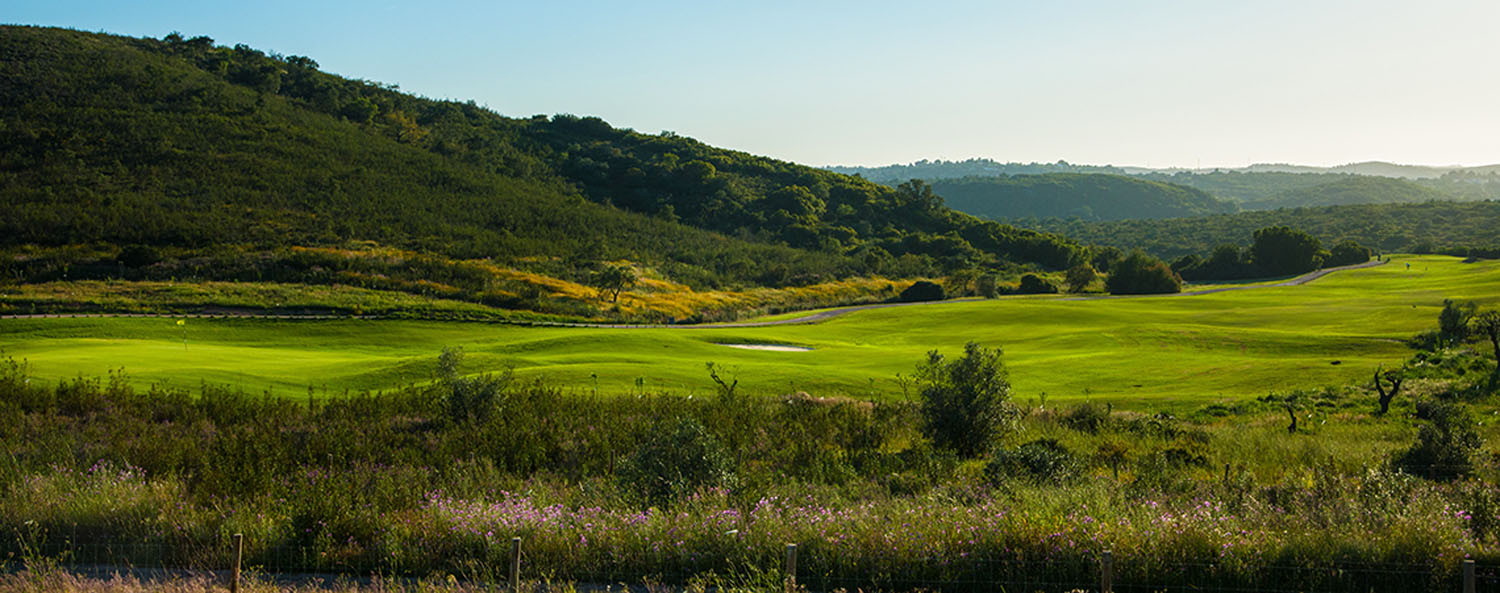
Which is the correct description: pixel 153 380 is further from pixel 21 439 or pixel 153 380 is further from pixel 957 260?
pixel 957 260

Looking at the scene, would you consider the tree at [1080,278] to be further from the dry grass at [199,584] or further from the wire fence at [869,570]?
the dry grass at [199,584]

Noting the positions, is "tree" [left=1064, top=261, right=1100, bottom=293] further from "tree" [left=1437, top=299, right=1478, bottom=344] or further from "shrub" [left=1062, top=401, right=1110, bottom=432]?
"shrub" [left=1062, top=401, right=1110, bottom=432]

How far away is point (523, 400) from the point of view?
Result: 18.1 meters

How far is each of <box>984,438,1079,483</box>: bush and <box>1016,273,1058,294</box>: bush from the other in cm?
8104

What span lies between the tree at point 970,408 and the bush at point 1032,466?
103 inches

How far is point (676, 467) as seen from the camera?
36.1 feet

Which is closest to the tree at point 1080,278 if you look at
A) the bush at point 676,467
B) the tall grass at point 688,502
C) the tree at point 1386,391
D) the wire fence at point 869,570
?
the tree at point 1386,391

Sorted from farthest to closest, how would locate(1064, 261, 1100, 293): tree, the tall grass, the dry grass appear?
locate(1064, 261, 1100, 293): tree → the tall grass → the dry grass

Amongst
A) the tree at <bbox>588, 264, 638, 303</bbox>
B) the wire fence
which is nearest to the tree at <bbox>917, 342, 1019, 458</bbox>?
the wire fence

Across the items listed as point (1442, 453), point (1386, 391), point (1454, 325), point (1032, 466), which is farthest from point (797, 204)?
point (1032, 466)

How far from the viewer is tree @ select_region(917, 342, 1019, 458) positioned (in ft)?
50.8

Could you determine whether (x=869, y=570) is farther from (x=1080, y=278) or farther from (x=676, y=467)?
(x=1080, y=278)

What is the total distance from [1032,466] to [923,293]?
72.6 m

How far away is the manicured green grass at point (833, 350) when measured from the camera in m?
25.1
